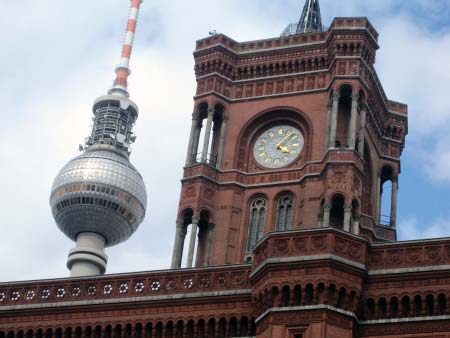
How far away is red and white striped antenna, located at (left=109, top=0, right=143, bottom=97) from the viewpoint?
108988 millimetres

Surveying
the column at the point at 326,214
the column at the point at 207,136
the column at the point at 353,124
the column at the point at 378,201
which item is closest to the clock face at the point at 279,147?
the column at the point at 207,136

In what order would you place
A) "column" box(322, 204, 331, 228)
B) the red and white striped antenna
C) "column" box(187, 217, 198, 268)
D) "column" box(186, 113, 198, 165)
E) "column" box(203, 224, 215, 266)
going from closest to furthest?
"column" box(322, 204, 331, 228) → "column" box(187, 217, 198, 268) → "column" box(203, 224, 215, 266) → "column" box(186, 113, 198, 165) → the red and white striped antenna

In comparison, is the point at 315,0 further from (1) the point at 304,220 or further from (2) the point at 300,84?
(1) the point at 304,220

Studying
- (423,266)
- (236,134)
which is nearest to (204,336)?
(423,266)

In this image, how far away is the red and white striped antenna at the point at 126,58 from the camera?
10899cm

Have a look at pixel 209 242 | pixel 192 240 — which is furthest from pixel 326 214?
pixel 192 240

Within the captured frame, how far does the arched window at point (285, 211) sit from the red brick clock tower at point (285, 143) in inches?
2.2

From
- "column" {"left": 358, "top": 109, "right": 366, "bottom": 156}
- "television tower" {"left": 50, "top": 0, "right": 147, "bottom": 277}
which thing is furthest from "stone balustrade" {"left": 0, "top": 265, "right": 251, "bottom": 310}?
"television tower" {"left": 50, "top": 0, "right": 147, "bottom": 277}

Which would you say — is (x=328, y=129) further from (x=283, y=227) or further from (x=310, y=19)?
(x=310, y=19)

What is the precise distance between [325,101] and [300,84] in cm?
218

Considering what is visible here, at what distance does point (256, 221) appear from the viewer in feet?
217

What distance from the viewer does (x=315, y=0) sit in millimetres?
83000

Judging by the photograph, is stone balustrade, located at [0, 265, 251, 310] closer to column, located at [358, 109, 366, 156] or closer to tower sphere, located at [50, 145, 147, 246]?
column, located at [358, 109, 366, 156]

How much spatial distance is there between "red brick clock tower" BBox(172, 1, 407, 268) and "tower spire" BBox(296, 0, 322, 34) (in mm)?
7589
